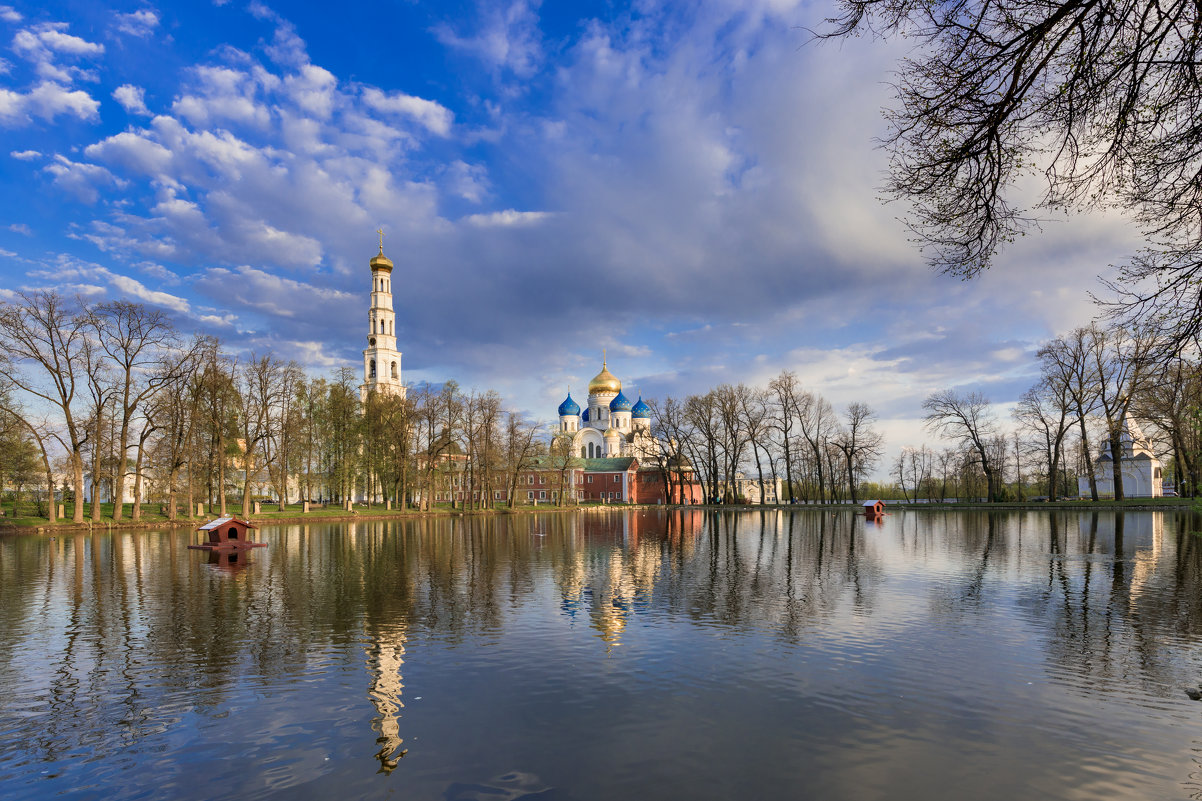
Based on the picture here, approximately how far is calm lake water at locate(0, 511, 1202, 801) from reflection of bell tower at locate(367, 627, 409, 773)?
0.05m

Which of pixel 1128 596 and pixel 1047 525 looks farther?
pixel 1047 525

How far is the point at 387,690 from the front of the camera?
10078 millimetres

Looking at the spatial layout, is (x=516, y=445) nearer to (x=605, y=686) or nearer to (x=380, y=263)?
(x=380, y=263)

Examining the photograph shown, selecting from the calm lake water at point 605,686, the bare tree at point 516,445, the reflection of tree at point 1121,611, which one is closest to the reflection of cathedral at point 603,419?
the bare tree at point 516,445

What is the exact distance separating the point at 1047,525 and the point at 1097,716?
133 feet

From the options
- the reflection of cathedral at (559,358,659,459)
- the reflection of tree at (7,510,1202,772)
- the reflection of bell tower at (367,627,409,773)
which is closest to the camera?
the reflection of bell tower at (367,627,409,773)

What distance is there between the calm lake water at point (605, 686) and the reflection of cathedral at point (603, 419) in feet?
332

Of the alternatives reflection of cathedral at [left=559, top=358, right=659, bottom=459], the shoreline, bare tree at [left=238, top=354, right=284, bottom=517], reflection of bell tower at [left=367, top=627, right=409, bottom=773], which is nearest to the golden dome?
reflection of cathedral at [left=559, top=358, right=659, bottom=459]

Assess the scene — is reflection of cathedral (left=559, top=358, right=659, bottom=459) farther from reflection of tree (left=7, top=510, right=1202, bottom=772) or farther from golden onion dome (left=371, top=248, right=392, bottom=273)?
reflection of tree (left=7, top=510, right=1202, bottom=772)

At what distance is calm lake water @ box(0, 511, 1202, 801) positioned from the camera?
7344 mm

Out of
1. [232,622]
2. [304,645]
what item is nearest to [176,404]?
[232,622]

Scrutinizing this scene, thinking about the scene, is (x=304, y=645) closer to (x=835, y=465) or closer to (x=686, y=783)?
(x=686, y=783)

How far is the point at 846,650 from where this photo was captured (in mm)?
12234

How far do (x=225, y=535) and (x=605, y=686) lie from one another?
2827cm
